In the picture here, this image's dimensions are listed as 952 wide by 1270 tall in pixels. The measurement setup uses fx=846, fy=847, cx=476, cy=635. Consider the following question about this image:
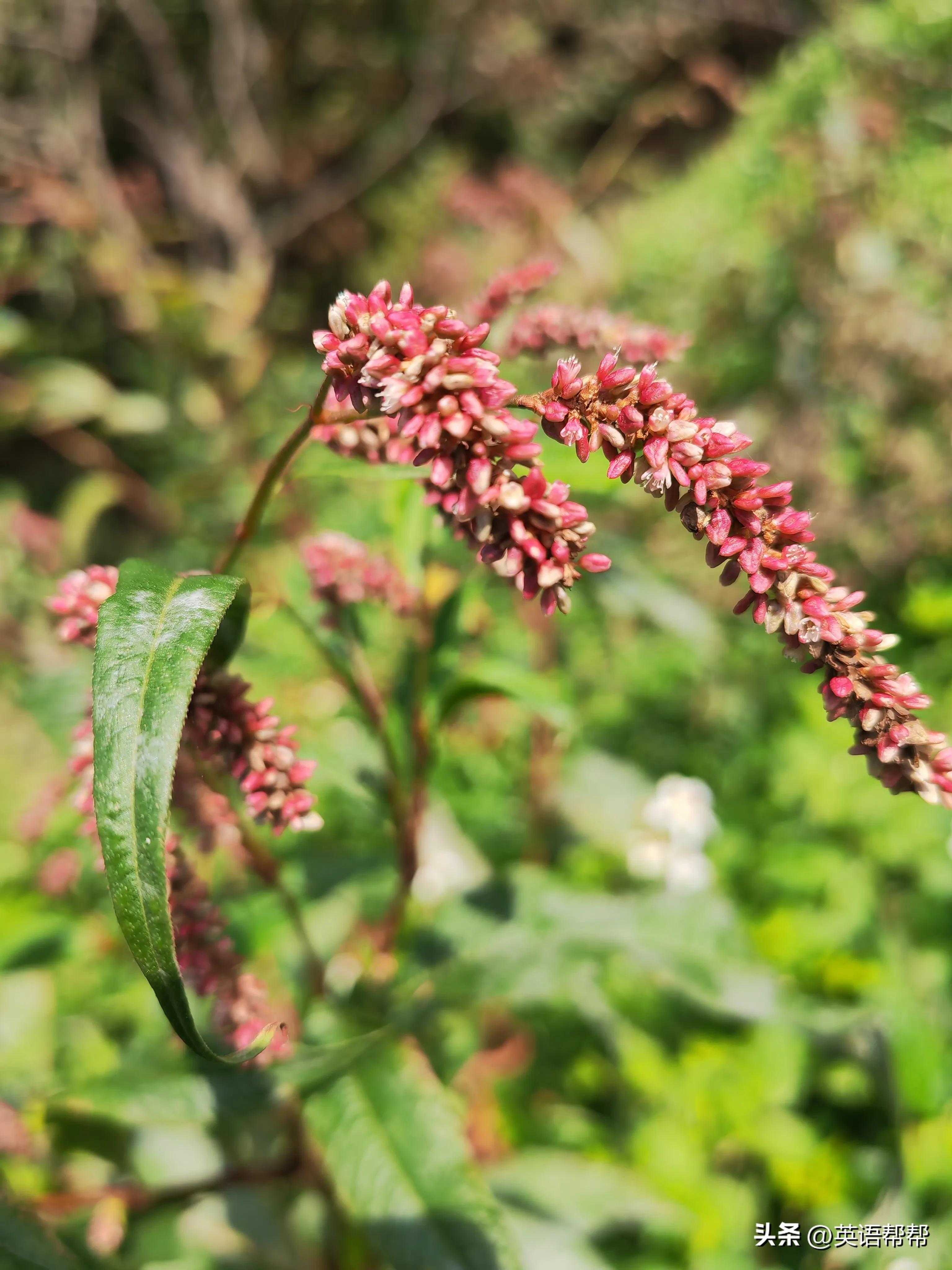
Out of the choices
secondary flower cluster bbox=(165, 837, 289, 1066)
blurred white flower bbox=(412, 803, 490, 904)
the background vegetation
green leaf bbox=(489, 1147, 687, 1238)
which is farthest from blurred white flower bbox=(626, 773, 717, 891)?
secondary flower cluster bbox=(165, 837, 289, 1066)

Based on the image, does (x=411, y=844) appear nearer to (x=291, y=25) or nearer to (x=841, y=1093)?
(x=841, y=1093)

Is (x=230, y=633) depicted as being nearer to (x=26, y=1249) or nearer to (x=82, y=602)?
(x=82, y=602)

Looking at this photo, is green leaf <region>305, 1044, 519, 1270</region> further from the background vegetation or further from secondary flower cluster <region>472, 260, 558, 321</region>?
secondary flower cluster <region>472, 260, 558, 321</region>

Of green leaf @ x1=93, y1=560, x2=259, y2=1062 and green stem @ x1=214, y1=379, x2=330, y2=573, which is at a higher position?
green stem @ x1=214, y1=379, x2=330, y2=573

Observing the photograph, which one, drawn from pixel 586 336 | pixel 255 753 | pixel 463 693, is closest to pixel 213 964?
pixel 255 753

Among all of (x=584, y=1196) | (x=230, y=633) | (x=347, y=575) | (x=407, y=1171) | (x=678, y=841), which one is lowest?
(x=584, y=1196)
